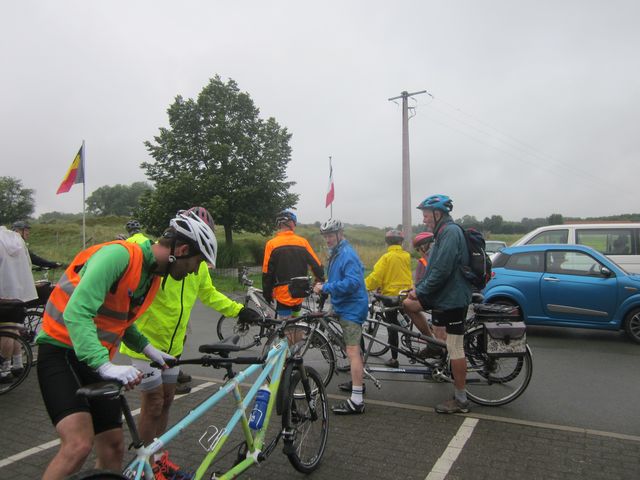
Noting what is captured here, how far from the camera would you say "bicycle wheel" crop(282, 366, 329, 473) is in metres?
3.32

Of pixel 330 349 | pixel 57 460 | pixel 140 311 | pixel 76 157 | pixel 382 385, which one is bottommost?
pixel 382 385

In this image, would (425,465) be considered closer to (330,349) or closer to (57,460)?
(330,349)

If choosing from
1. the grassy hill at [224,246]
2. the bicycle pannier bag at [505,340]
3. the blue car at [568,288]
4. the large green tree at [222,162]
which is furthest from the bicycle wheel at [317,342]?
the large green tree at [222,162]

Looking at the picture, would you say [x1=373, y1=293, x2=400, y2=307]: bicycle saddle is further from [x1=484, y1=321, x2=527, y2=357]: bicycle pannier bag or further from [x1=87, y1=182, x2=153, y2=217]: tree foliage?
[x1=87, y1=182, x2=153, y2=217]: tree foliage

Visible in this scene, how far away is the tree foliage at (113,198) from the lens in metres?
95.8

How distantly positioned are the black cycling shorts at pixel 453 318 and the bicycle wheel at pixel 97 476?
3.39 meters

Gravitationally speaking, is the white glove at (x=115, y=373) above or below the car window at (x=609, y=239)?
below

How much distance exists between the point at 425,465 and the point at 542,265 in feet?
18.9

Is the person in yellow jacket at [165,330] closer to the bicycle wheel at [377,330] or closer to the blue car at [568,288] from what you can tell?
the bicycle wheel at [377,330]

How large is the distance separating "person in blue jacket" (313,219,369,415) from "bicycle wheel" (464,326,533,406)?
1.22m

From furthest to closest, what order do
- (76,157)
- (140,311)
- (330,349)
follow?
1. (76,157)
2. (330,349)
3. (140,311)

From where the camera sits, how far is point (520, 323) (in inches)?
191

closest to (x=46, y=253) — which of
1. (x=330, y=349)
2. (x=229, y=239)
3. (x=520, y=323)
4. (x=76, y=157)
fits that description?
(x=229, y=239)

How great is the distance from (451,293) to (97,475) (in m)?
3.53
